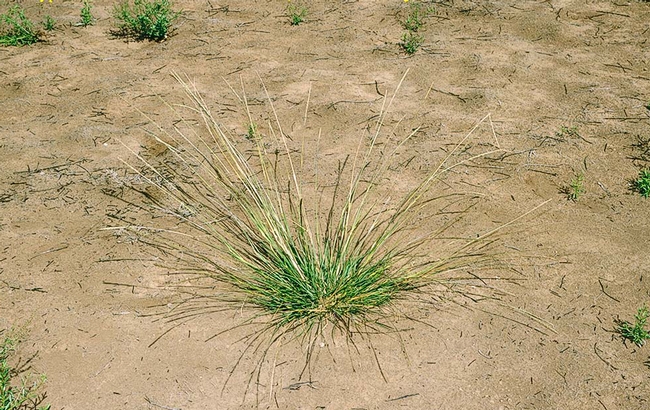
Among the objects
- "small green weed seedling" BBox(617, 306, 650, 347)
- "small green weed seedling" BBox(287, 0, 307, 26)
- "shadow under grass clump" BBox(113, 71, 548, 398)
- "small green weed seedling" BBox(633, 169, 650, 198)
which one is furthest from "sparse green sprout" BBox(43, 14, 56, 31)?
"small green weed seedling" BBox(617, 306, 650, 347)

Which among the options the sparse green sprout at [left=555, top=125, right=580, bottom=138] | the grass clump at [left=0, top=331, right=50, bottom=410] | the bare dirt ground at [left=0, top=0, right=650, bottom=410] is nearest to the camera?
the grass clump at [left=0, top=331, right=50, bottom=410]

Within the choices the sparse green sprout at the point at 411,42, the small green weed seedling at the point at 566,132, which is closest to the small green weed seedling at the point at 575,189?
the small green weed seedling at the point at 566,132

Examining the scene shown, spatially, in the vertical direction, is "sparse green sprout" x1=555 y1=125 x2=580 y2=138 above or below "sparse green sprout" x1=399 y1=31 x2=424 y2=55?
below

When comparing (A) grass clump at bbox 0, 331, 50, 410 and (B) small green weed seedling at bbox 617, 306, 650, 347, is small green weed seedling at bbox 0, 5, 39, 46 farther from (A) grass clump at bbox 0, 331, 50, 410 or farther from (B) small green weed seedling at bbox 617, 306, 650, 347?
(B) small green weed seedling at bbox 617, 306, 650, 347

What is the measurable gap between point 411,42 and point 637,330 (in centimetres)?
273

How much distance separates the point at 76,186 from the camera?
11.7ft

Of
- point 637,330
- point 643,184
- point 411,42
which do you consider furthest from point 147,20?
point 637,330

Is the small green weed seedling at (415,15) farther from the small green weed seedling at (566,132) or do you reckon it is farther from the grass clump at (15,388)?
the grass clump at (15,388)

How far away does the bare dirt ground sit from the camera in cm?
253

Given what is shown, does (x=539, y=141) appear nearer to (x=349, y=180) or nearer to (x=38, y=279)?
(x=349, y=180)

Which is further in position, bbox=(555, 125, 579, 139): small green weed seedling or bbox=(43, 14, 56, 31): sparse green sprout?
bbox=(43, 14, 56, 31): sparse green sprout

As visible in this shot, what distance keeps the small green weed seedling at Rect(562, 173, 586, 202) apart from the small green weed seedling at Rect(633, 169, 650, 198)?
273mm

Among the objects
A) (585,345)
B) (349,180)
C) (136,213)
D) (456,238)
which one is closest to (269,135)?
(349,180)

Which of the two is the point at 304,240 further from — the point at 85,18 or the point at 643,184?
the point at 85,18
